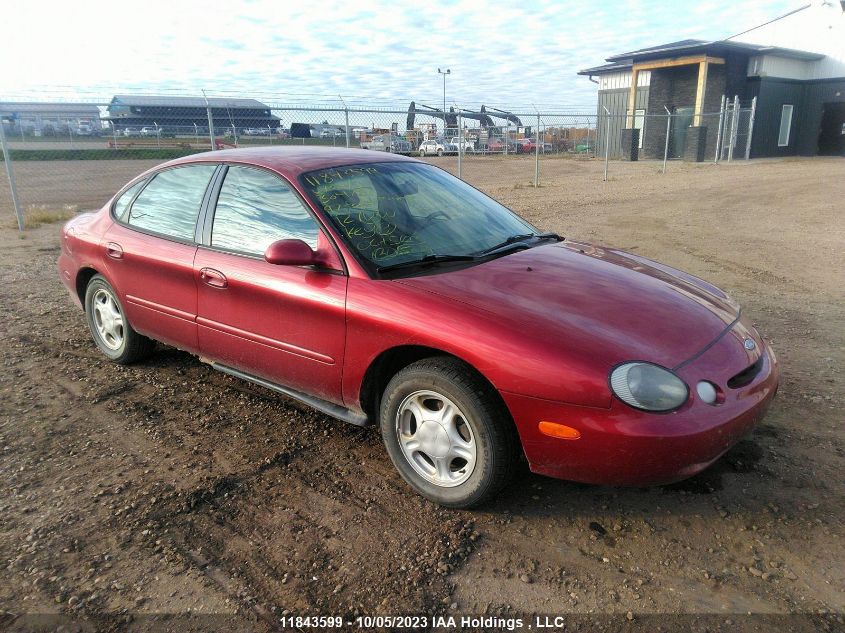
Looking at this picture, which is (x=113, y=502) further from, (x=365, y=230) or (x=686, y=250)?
(x=686, y=250)

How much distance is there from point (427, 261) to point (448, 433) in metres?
0.89

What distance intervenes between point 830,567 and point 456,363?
166cm

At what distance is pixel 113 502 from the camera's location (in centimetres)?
291

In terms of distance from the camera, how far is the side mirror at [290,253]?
2969mm

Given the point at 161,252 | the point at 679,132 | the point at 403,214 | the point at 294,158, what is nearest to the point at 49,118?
the point at 161,252

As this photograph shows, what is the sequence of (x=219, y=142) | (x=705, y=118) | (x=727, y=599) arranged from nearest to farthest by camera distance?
(x=727, y=599), (x=219, y=142), (x=705, y=118)

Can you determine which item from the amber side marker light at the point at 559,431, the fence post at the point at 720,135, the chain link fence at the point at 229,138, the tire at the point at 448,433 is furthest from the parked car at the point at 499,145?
the amber side marker light at the point at 559,431

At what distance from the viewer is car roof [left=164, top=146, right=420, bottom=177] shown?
3525 mm

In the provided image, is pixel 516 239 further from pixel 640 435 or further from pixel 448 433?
pixel 640 435

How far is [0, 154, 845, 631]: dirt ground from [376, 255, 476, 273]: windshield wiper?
1034 millimetres

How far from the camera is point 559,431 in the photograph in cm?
247

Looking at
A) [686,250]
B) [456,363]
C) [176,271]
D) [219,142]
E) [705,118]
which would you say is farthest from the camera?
[705,118]

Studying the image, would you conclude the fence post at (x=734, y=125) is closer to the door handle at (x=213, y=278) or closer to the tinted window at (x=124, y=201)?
the tinted window at (x=124, y=201)

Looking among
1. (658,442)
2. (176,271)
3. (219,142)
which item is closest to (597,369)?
(658,442)
